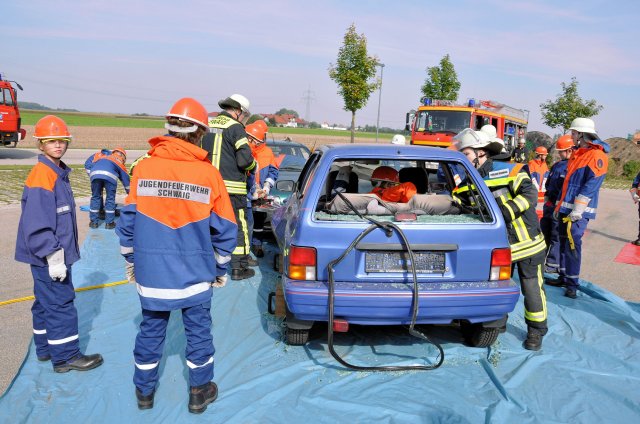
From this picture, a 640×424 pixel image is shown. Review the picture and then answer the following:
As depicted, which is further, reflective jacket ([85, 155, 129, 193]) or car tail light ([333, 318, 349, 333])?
reflective jacket ([85, 155, 129, 193])

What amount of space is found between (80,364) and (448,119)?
15362 mm

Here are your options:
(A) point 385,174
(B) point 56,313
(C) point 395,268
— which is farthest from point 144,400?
(A) point 385,174

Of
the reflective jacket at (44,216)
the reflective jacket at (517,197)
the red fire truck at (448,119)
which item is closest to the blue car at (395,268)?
the reflective jacket at (517,197)

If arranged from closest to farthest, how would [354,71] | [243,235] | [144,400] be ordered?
[144,400]
[243,235]
[354,71]

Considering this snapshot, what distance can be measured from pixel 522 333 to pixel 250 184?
353 cm

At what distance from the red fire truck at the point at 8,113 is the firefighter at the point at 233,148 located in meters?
17.5

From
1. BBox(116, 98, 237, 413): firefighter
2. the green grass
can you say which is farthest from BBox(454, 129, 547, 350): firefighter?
the green grass

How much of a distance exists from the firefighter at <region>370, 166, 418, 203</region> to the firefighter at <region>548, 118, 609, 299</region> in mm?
2017

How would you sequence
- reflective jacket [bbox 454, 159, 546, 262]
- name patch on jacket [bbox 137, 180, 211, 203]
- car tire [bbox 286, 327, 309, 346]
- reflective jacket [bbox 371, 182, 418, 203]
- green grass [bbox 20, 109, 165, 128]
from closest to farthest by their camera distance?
name patch on jacket [bbox 137, 180, 211, 203], car tire [bbox 286, 327, 309, 346], reflective jacket [bbox 454, 159, 546, 262], reflective jacket [bbox 371, 182, 418, 203], green grass [bbox 20, 109, 165, 128]

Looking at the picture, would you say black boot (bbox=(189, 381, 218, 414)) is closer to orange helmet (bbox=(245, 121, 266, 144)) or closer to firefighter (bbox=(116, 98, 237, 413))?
firefighter (bbox=(116, 98, 237, 413))

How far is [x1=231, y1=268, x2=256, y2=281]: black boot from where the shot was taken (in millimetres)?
5629

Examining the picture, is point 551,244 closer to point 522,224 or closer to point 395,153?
point 522,224

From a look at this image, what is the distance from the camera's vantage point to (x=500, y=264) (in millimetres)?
3584

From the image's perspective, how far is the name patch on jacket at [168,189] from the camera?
9.22 feet
